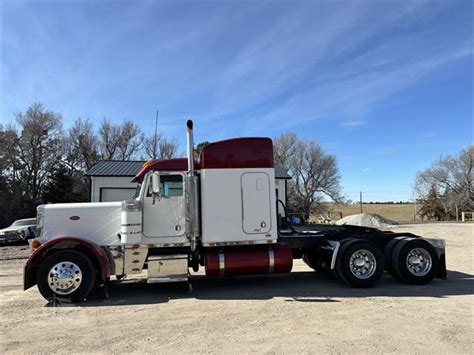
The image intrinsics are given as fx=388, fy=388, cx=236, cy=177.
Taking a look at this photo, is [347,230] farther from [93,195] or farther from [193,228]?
[93,195]

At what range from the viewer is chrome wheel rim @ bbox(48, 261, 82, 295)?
24.8ft

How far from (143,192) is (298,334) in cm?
447

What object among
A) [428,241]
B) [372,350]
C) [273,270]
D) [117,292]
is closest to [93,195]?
[117,292]

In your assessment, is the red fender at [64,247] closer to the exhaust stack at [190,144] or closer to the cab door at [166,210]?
the cab door at [166,210]

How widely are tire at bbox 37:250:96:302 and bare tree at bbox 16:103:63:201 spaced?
40.3 metres

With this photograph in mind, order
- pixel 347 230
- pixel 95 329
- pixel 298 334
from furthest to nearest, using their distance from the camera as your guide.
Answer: pixel 347 230, pixel 95 329, pixel 298 334

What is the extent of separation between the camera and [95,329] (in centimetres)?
587

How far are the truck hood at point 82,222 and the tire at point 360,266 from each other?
16.2 ft

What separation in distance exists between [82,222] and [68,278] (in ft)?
3.82

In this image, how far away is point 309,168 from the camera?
2034 inches

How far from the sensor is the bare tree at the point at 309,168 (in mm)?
51156

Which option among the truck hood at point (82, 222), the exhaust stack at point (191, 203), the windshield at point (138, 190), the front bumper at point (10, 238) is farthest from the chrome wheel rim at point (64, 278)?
the front bumper at point (10, 238)

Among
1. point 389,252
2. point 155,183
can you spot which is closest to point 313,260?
point 389,252

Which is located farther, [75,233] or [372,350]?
[75,233]
